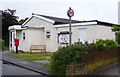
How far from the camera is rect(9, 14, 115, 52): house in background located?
1628 cm

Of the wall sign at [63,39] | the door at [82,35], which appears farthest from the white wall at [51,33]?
the wall sign at [63,39]

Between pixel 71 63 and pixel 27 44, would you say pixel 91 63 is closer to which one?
pixel 71 63

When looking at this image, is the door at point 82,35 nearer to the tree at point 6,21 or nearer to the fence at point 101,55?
the fence at point 101,55

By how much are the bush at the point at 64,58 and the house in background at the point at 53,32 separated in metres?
7.95

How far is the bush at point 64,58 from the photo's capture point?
26.4 ft

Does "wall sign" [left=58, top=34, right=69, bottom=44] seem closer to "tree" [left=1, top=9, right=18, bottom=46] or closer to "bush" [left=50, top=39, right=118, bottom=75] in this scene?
"bush" [left=50, top=39, right=118, bottom=75]

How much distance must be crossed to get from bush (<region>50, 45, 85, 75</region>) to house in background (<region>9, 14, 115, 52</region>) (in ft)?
26.1

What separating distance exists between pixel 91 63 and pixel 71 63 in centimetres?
106

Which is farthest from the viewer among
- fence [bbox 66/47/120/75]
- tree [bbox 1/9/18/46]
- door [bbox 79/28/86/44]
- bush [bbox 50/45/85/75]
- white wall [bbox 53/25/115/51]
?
tree [bbox 1/9/18/46]

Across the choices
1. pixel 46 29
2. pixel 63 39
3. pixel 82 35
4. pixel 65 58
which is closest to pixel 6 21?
pixel 46 29

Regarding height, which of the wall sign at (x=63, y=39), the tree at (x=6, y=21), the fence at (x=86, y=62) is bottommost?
the fence at (x=86, y=62)

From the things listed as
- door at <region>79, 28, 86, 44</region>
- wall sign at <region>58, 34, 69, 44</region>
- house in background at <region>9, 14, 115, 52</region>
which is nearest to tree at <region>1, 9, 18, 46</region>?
house in background at <region>9, 14, 115, 52</region>

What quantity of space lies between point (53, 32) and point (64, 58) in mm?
11739

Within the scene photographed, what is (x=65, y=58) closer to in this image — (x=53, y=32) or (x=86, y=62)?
(x=86, y=62)
